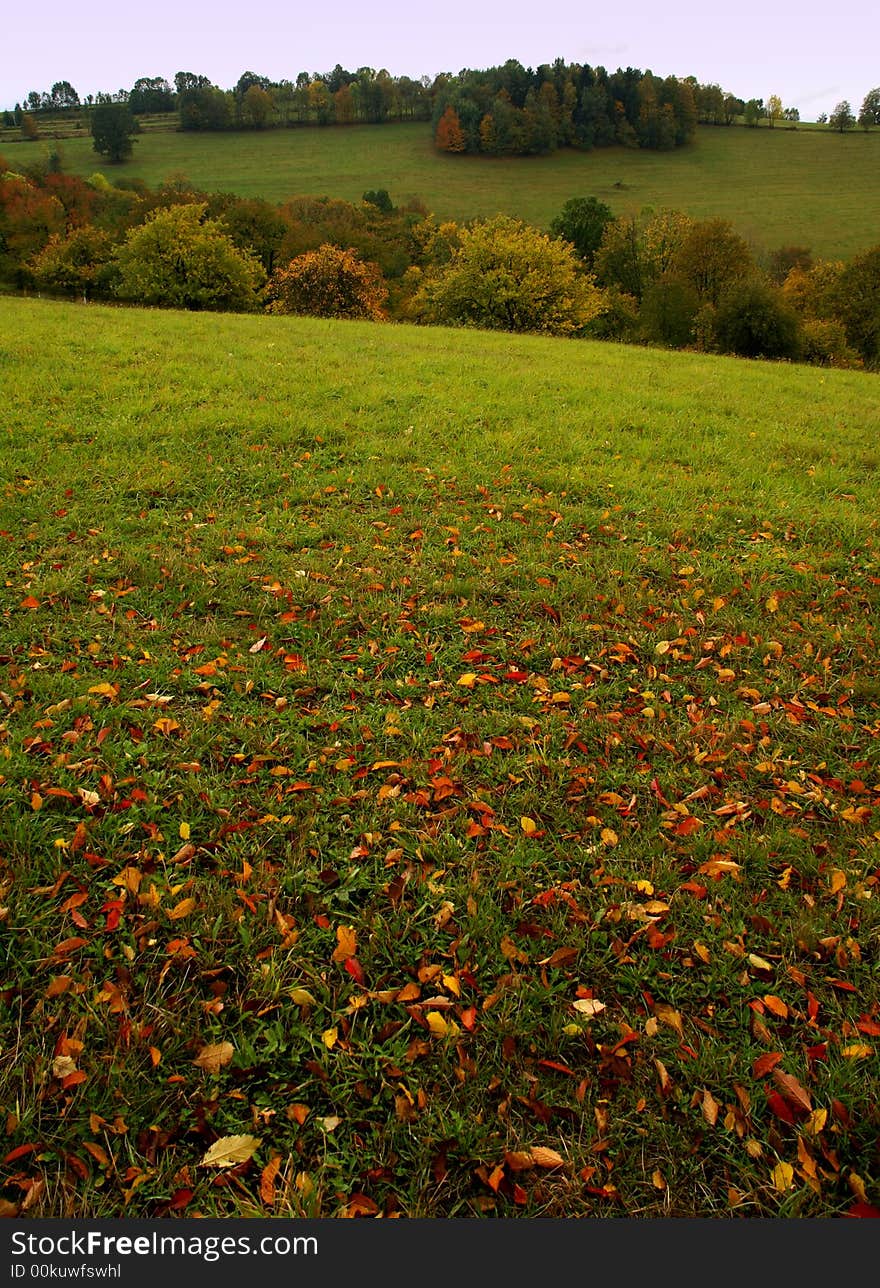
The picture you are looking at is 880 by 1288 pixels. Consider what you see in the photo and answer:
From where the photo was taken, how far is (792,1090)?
256 centimetres

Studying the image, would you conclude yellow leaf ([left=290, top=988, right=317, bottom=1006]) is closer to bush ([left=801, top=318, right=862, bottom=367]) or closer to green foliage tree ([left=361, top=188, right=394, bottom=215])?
bush ([left=801, top=318, right=862, bottom=367])

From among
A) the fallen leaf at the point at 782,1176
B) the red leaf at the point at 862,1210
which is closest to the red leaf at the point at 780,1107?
the fallen leaf at the point at 782,1176

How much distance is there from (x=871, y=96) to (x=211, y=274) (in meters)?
106

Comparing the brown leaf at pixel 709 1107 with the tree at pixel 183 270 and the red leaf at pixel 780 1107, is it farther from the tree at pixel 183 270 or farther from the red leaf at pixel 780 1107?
the tree at pixel 183 270

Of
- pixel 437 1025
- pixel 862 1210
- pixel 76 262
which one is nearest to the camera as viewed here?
pixel 862 1210

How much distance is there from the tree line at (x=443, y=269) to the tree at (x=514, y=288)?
8cm

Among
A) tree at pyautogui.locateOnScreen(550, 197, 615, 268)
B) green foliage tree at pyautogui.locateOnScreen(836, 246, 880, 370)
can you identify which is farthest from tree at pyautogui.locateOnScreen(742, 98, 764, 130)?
green foliage tree at pyautogui.locateOnScreen(836, 246, 880, 370)

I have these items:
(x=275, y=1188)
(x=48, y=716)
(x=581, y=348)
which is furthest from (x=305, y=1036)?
(x=581, y=348)

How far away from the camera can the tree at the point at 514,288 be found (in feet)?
104

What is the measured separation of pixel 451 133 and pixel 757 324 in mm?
77470

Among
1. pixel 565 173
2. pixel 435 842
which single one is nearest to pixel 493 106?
pixel 565 173

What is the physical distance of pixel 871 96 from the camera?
298ft

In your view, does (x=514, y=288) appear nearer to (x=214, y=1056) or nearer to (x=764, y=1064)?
(x=764, y=1064)

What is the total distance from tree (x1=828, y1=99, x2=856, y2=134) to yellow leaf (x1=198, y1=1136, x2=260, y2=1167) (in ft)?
414
